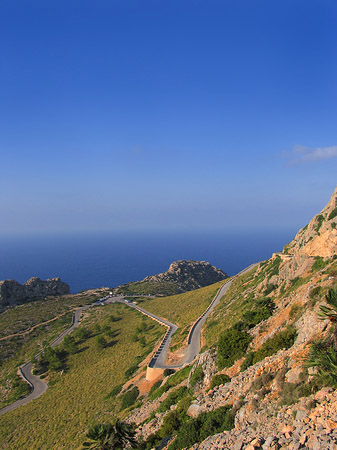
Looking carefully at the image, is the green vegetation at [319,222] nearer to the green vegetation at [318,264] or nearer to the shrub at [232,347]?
the green vegetation at [318,264]

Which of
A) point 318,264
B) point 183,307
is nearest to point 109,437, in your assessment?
point 318,264

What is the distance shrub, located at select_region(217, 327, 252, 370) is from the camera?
1925 centimetres

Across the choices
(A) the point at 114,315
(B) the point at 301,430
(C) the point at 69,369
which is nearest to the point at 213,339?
(B) the point at 301,430

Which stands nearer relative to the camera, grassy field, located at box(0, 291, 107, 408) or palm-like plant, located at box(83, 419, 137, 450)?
palm-like plant, located at box(83, 419, 137, 450)

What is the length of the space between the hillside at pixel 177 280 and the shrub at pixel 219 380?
73.8m

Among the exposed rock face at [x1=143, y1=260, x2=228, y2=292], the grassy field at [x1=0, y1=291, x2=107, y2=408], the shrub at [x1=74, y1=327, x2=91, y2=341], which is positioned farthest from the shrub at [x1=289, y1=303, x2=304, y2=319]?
the exposed rock face at [x1=143, y1=260, x2=228, y2=292]

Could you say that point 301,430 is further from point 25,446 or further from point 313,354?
point 25,446

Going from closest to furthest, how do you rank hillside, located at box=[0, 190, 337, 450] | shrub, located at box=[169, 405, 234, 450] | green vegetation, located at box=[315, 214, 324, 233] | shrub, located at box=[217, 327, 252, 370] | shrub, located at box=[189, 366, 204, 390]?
1. hillside, located at box=[0, 190, 337, 450]
2. shrub, located at box=[169, 405, 234, 450]
3. shrub, located at box=[217, 327, 252, 370]
4. shrub, located at box=[189, 366, 204, 390]
5. green vegetation, located at box=[315, 214, 324, 233]

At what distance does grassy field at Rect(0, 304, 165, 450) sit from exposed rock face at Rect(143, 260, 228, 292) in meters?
57.3

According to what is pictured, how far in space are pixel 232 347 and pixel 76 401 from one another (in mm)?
23766

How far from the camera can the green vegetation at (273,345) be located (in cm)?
1603

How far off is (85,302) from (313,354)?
8268 cm

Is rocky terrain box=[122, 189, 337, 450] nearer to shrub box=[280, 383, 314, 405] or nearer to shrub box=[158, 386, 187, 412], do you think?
shrub box=[280, 383, 314, 405]

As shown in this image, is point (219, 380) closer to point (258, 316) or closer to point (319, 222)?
point (258, 316)
